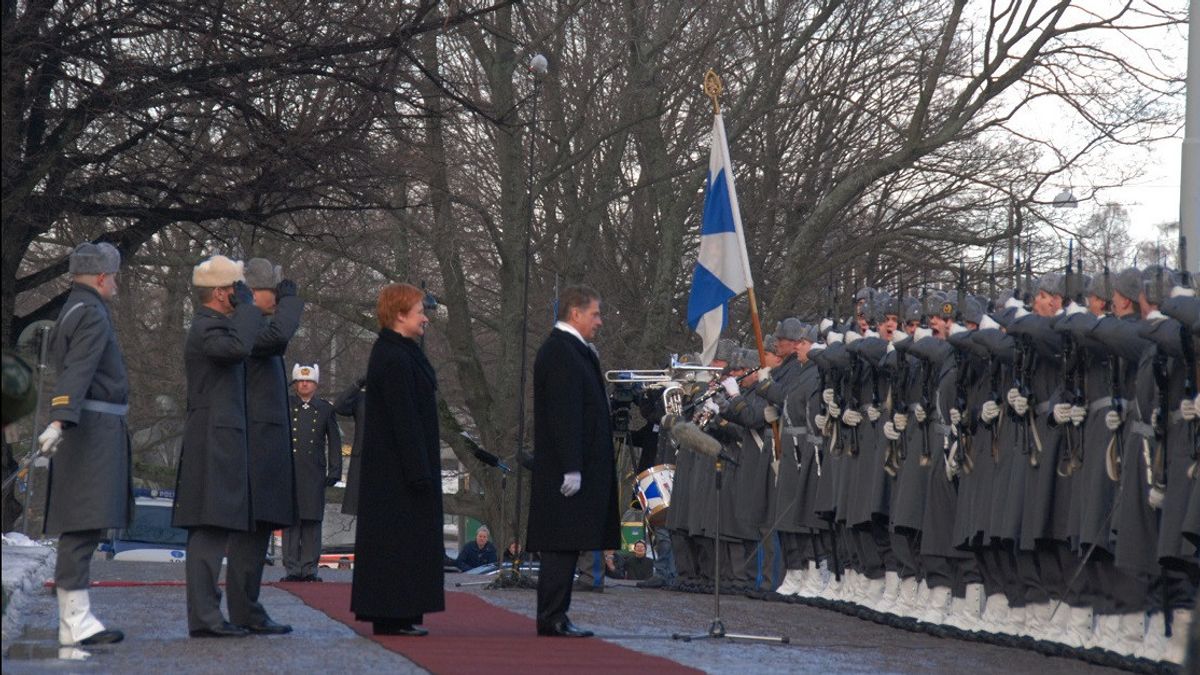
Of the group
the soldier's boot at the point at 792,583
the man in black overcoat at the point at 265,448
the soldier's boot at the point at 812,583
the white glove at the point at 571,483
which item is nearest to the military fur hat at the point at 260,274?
the man in black overcoat at the point at 265,448

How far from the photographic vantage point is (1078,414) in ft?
35.9

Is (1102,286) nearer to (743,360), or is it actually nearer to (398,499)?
(398,499)

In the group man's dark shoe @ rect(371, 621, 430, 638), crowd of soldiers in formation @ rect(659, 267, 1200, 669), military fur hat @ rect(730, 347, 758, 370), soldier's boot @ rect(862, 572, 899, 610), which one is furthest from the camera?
military fur hat @ rect(730, 347, 758, 370)

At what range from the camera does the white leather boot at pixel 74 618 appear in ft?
30.6

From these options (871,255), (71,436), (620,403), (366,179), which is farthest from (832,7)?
(71,436)

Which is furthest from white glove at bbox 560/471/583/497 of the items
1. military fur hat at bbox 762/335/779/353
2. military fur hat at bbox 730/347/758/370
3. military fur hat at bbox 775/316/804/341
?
military fur hat at bbox 730/347/758/370

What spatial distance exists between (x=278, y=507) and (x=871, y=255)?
19860mm

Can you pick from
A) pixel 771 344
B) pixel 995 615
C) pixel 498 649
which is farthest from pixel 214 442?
pixel 771 344

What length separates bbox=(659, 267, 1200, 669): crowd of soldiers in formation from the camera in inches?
399

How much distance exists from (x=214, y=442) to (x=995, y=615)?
4.89 metres

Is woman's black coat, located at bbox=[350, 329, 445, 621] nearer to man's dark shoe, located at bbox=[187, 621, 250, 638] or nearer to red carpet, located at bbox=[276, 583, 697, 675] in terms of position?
red carpet, located at bbox=[276, 583, 697, 675]

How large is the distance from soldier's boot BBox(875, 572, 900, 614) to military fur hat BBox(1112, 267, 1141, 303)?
141 inches

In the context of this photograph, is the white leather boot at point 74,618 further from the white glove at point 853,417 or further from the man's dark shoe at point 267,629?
the white glove at point 853,417

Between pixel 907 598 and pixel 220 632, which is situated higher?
pixel 907 598
